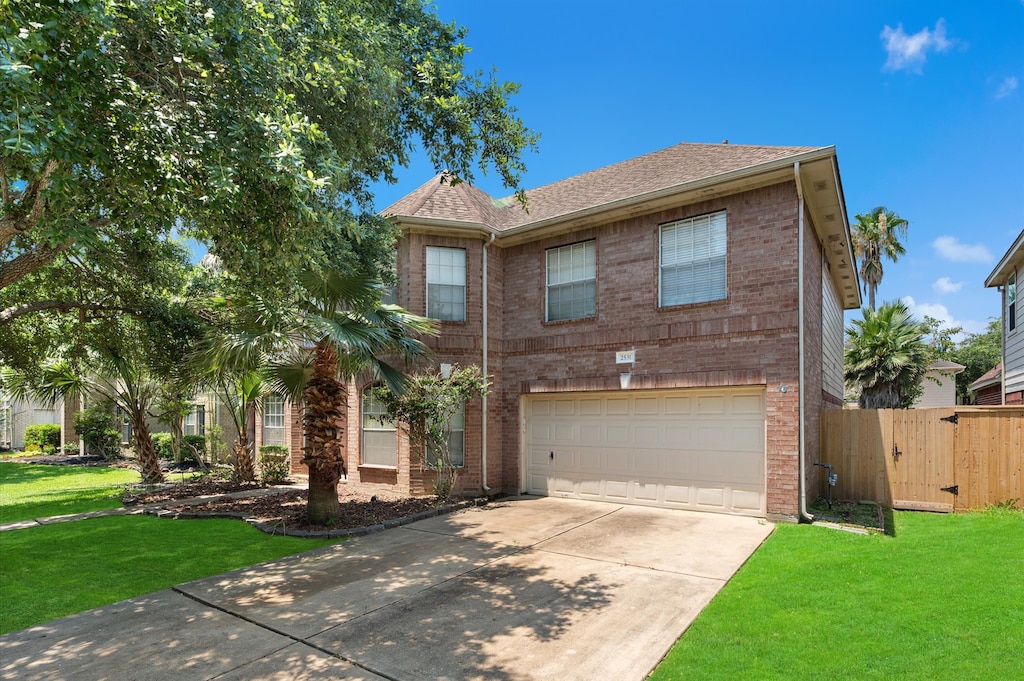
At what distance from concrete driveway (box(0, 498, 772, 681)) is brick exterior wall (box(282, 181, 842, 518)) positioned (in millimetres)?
2826

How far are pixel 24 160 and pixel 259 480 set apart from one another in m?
10.7

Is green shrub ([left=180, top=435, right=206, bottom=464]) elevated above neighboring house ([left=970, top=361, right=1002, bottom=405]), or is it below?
below

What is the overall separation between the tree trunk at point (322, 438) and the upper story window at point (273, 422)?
7.20 metres

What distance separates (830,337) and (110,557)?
Answer: 15.4m

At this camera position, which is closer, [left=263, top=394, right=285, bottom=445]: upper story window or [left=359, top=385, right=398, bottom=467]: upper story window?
[left=359, top=385, right=398, bottom=467]: upper story window

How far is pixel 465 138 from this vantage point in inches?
299

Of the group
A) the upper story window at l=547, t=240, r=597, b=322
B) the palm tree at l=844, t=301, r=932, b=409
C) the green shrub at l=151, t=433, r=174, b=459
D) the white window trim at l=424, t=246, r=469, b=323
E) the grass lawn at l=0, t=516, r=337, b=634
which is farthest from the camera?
the palm tree at l=844, t=301, r=932, b=409

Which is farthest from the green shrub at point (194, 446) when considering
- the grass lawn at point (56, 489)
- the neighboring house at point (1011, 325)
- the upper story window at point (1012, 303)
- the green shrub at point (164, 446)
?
the upper story window at point (1012, 303)

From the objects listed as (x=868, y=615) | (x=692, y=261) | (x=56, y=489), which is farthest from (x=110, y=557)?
(x=692, y=261)

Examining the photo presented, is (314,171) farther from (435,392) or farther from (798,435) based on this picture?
(798,435)

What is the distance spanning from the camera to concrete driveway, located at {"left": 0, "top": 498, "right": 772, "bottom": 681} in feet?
14.5

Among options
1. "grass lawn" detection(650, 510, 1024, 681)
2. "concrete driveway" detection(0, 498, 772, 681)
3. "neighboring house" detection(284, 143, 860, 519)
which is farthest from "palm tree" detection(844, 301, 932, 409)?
"concrete driveway" detection(0, 498, 772, 681)

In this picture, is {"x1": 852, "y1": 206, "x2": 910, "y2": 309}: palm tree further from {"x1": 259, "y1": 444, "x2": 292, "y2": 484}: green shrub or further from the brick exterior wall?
{"x1": 259, "y1": 444, "x2": 292, "y2": 484}: green shrub

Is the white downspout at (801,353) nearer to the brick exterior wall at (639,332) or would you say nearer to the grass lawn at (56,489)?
the brick exterior wall at (639,332)
